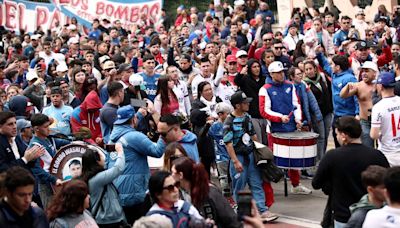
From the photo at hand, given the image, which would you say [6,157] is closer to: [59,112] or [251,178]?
[59,112]

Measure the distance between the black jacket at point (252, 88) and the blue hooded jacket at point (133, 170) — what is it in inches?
170

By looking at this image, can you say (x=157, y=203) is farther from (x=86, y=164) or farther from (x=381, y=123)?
(x=381, y=123)

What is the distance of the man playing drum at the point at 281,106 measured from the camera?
1277 cm

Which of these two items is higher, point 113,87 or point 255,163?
point 113,87

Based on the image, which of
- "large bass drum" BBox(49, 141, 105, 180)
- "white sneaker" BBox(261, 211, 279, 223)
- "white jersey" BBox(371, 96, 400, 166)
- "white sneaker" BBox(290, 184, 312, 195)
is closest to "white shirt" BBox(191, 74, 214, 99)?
"white sneaker" BBox(290, 184, 312, 195)

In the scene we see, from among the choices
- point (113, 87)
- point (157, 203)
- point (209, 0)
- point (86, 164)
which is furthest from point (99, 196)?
point (209, 0)

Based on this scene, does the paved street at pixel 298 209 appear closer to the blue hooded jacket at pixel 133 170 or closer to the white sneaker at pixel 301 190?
the white sneaker at pixel 301 190

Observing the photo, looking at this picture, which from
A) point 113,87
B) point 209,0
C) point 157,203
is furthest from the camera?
point 209,0

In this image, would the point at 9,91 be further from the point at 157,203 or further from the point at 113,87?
the point at 157,203

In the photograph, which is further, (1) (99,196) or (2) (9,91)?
(2) (9,91)

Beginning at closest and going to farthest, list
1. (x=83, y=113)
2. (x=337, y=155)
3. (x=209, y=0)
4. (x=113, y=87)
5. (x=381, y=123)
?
(x=337, y=155)
(x=381, y=123)
(x=113, y=87)
(x=83, y=113)
(x=209, y=0)

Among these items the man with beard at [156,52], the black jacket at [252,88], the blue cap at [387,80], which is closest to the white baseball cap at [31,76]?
the man with beard at [156,52]

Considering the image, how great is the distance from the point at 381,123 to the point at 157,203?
14.3ft

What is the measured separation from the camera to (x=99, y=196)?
884 cm
